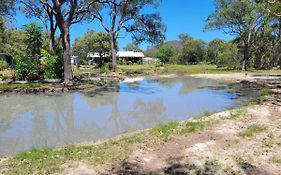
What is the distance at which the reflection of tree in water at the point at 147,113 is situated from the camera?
11044 millimetres

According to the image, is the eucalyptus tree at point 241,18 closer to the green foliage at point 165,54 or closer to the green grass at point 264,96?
the green grass at point 264,96

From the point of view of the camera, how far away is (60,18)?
22.2 m

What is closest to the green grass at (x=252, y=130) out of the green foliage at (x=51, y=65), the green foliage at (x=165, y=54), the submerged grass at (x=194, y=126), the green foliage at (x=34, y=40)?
the submerged grass at (x=194, y=126)

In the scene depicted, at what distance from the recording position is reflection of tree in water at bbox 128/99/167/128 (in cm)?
1104

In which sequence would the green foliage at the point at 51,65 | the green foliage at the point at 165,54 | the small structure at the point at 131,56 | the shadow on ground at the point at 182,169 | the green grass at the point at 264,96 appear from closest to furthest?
the shadow on ground at the point at 182,169, the green grass at the point at 264,96, the green foliage at the point at 51,65, the small structure at the point at 131,56, the green foliage at the point at 165,54

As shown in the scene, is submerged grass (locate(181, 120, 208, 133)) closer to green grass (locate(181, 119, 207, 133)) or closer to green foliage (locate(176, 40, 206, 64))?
green grass (locate(181, 119, 207, 133))

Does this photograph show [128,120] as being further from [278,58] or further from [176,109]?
[278,58]

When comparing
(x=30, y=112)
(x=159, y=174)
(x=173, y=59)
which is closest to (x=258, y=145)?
(x=159, y=174)

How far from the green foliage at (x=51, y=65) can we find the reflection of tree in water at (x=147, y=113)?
977cm

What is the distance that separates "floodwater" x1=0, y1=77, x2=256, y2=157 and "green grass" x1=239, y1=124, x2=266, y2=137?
2.94m

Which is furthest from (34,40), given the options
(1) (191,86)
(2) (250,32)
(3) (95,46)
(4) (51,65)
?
(3) (95,46)

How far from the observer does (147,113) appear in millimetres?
12828

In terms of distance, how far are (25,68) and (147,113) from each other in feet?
41.8

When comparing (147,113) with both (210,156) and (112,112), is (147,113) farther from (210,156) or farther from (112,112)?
(210,156)
